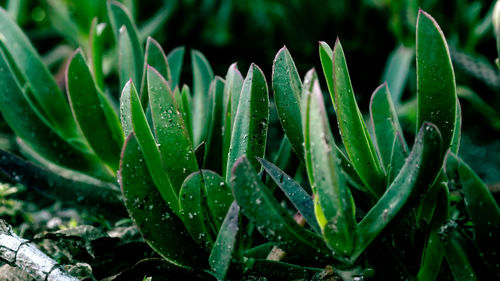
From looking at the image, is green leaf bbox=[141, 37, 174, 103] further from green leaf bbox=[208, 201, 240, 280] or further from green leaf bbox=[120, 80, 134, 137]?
green leaf bbox=[208, 201, 240, 280]

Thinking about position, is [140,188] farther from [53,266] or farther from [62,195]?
[62,195]

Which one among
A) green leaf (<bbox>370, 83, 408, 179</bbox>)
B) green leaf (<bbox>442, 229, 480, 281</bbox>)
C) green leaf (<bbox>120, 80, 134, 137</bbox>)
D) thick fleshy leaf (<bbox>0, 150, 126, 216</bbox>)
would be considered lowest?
thick fleshy leaf (<bbox>0, 150, 126, 216</bbox>)

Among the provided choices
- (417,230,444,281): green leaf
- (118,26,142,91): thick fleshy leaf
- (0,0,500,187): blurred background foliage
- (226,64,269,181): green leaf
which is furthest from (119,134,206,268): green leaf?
(0,0,500,187): blurred background foliage

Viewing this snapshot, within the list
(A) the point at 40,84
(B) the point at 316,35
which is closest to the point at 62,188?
(A) the point at 40,84

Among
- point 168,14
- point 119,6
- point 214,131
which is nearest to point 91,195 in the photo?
point 214,131

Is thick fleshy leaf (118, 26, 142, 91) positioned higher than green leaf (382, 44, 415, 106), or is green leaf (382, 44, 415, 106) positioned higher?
thick fleshy leaf (118, 26, 142, 91)

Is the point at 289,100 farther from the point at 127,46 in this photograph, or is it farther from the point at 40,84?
the point at 40,84

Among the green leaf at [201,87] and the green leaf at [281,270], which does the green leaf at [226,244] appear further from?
the green leaf at [201,87]
